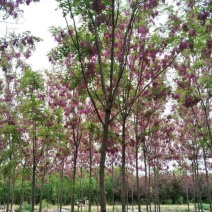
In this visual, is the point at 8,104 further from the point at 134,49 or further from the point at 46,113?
the point at 134,49

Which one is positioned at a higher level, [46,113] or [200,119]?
[200,119]

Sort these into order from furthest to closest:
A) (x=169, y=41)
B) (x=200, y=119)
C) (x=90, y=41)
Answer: (x=200, y=119) < (x=169, y=41) < (x=90, y=41)

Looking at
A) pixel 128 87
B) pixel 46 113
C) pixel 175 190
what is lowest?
pixel 175 190

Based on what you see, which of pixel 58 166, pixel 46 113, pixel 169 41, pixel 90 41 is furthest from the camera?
pixel 58 166

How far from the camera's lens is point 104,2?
17.2ft

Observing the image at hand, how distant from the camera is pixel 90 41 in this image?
604 centimetres

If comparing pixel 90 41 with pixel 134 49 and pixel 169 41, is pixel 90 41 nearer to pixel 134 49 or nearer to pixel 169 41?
pixel 169 41

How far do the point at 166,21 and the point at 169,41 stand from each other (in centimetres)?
137

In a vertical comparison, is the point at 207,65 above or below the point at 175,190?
above

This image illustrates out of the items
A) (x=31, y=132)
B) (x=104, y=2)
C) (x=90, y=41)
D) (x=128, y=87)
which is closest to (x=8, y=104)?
(x=31, y=132)

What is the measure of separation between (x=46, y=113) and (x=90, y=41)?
4355mm

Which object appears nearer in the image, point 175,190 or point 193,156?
point 193,156

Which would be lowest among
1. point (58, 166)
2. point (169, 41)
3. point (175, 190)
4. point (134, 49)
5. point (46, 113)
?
point (175, 190)

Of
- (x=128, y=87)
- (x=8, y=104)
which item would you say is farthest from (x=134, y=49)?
(x=8, y=104)
